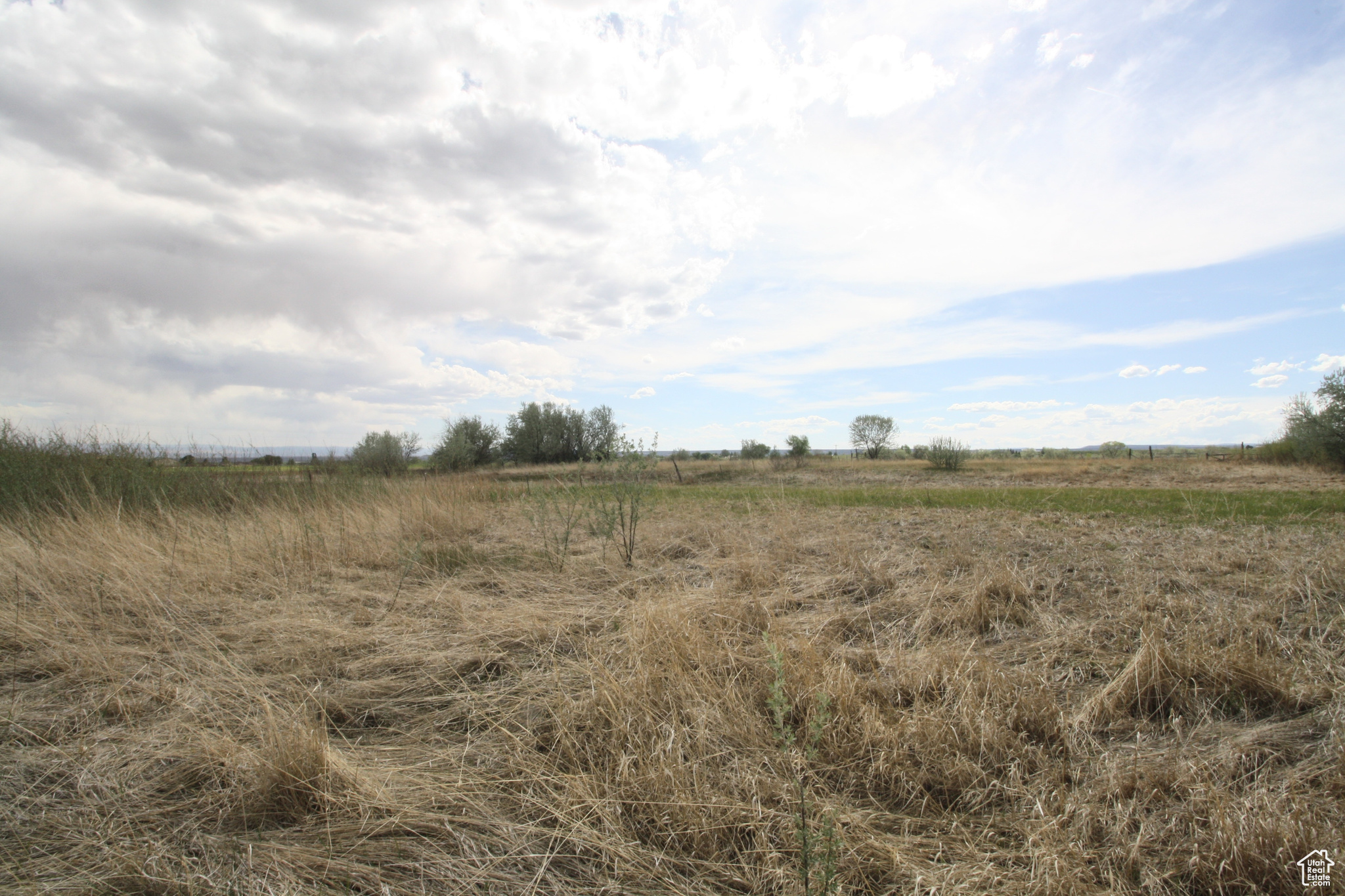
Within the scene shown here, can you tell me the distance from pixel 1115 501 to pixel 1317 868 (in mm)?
10780

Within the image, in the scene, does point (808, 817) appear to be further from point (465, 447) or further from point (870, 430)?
point (870, 430)

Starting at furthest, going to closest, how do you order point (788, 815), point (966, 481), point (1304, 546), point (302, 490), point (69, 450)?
point (966, 481) → point (302, 490) → point (69, 450) → point (1304, 546) → point (788, 815)

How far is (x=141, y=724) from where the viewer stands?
320 centimetres

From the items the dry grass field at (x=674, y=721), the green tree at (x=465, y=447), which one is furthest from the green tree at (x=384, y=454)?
the dry grass field at (x=674, y=721)

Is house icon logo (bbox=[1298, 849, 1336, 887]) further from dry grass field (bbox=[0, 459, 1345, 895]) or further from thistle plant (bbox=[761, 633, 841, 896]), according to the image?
thistle plant (bbox=[761, 633, 841, 896])

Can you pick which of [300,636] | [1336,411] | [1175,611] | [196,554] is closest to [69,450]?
[196,554]

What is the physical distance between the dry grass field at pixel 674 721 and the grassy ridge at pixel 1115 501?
7.82ft

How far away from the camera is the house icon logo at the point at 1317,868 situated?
6.19 feet

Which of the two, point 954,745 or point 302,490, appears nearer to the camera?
point 954,745

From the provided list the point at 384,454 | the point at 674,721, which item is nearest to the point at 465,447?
the point at 384,454

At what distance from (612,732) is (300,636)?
122 inches

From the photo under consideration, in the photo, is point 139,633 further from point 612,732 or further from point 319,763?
point 612,732

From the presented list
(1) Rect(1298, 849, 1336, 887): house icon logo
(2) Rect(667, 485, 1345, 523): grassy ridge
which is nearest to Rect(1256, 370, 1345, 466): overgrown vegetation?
(2) Rect(667, 485, 1345, 523): grassy ridge

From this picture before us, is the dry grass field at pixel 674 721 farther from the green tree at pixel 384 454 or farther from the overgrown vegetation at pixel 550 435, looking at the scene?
the overgrown vegetation at pixel 550 435
